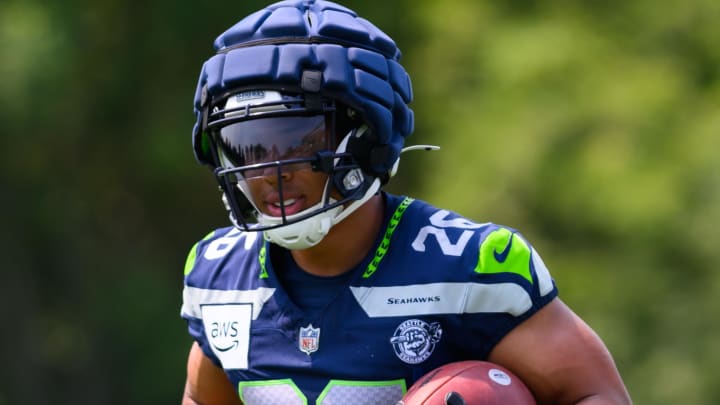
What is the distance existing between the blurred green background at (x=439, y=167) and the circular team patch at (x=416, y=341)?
7.19 metres

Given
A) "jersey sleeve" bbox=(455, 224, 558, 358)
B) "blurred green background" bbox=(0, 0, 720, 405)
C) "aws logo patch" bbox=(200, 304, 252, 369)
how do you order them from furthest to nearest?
1. "blurred green background" bbox=(0, 0, 720, 405)
2. "aws logo patch" bbox=(200, 304, 252, 369)
3. "jersey sleeve" bbox=(455, 224, 558, 358)

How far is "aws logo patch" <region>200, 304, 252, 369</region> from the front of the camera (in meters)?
4.05

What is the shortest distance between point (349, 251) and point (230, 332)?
0.41 metres

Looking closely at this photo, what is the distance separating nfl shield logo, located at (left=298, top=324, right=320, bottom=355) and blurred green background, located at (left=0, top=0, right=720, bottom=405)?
7.20 meters

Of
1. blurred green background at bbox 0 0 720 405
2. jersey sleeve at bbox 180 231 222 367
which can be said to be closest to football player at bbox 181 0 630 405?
jersey sleeve at bbox 180 231 222 367

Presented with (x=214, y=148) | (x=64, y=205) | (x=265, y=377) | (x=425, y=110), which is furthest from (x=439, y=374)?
(x=64, y=205)

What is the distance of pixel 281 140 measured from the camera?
383cm

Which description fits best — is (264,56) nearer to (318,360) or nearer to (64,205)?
(318,360)

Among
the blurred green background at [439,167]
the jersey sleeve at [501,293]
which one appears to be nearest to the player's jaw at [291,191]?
the jersey sleeve at [501,293]

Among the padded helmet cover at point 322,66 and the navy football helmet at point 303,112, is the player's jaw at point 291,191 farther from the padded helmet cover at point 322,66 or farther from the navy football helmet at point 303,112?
the padded helmet cover at point 322,66

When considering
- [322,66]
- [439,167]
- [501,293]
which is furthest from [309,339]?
[439,167]

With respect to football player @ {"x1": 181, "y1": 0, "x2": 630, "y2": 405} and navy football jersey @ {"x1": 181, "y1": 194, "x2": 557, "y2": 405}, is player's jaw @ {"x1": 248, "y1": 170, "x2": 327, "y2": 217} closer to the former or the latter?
football player @ {"x1": 181, "y1": 0, "x2": 630, "y2": 405}

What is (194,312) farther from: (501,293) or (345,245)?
(501,293)

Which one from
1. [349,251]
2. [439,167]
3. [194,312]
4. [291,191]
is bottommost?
[439,167]
